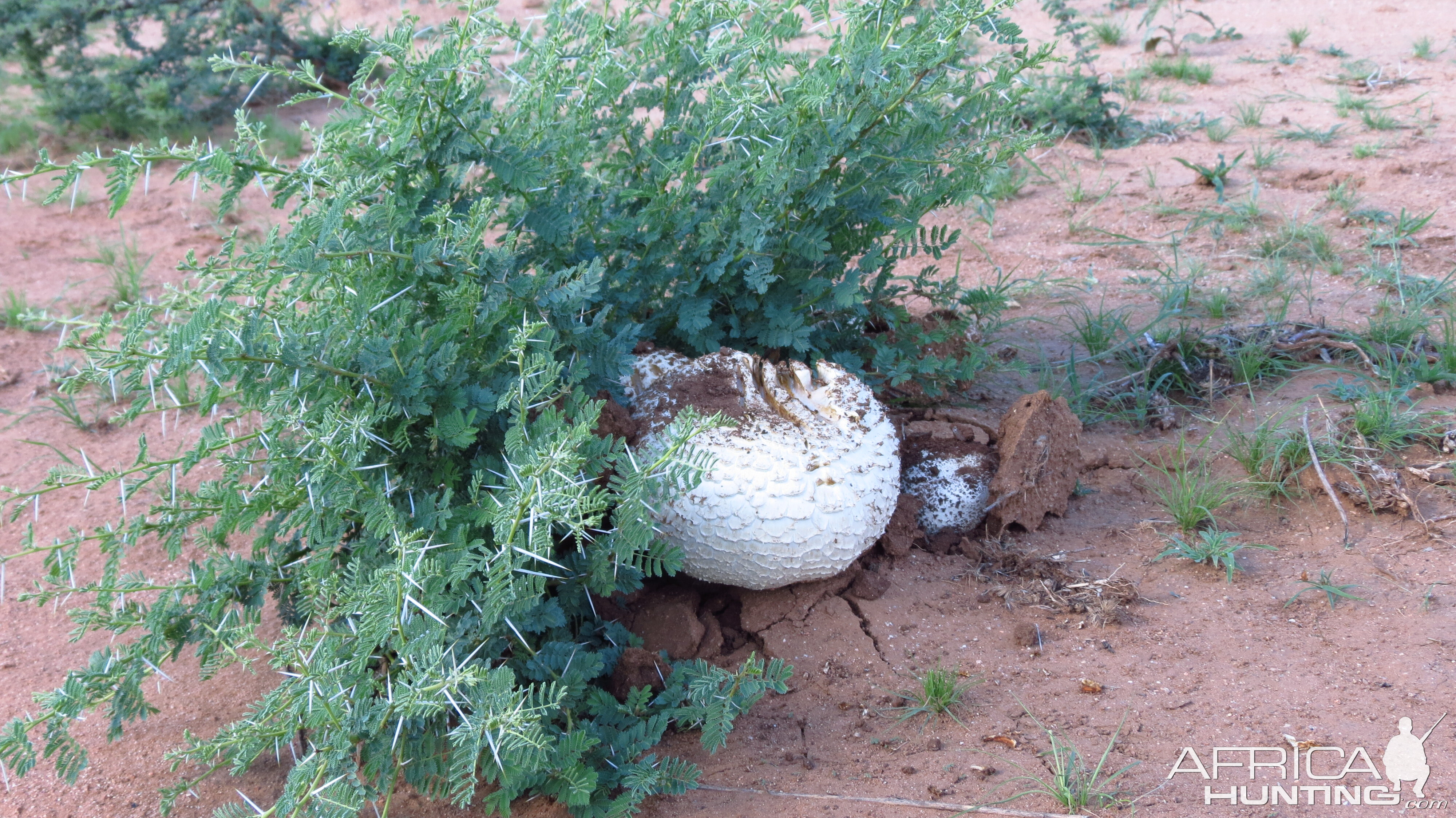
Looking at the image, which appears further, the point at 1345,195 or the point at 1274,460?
the point at 1345,195

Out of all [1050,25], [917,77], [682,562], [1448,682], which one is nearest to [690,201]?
[917,77]

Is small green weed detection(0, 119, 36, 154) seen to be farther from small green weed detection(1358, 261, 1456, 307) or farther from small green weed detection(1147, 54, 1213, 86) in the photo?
small green weed detection(1358, 261, 1456, 307)

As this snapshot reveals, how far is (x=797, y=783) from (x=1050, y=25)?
6921 mm

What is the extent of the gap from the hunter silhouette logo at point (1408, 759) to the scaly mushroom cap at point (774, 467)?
103 centimetres

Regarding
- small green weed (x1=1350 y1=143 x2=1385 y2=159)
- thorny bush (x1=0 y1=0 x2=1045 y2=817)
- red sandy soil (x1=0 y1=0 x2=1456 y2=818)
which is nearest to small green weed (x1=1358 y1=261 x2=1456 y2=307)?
red sandy soil (x1=0 y1=0 x2=1456 y2=818)

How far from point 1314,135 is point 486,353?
466 centimetres

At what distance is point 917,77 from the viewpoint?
7.25 feet

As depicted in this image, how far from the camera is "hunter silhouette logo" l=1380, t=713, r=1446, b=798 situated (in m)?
1.79

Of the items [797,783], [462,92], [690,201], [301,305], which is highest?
[462,92]

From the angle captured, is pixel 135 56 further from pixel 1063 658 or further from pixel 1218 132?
pixel 1063 658

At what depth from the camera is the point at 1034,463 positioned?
2668mm

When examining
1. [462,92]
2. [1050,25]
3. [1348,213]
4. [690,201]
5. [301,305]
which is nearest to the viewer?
[462,92]

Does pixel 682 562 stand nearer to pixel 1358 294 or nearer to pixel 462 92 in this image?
pixel 462 92
